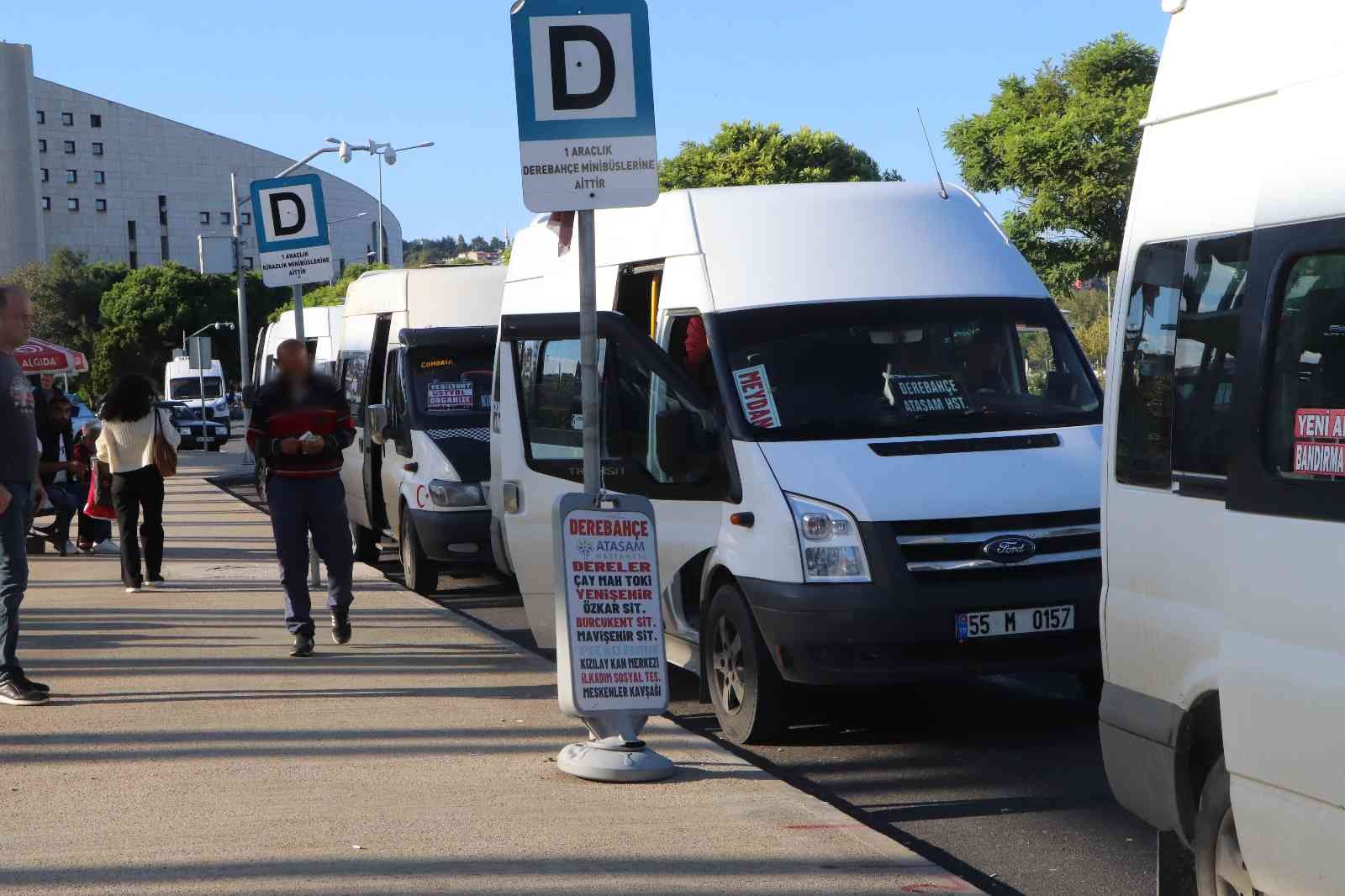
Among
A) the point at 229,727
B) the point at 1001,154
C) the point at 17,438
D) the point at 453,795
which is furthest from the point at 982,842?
the point at 1001,154

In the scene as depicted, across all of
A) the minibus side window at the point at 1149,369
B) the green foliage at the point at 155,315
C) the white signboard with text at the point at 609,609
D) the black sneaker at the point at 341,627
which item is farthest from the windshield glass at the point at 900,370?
the green foliage at the point at 155,315

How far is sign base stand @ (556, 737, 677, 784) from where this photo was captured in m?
6.62

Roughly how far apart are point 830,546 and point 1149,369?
2.57 metres

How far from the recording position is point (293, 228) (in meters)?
13.1

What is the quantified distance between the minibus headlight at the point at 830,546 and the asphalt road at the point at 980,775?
768 millimetres

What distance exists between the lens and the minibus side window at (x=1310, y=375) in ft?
12.8

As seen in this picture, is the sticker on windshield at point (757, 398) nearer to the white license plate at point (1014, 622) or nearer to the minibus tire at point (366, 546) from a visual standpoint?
the white license plate at point (1014, 622)

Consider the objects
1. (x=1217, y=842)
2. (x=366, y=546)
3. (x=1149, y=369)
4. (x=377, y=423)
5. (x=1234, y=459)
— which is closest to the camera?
(x=1234, y=459)

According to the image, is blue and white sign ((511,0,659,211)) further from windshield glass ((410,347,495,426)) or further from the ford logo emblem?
windshield glass ((410,347,495,426))

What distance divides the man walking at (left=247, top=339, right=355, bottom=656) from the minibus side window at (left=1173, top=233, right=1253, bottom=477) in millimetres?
5861

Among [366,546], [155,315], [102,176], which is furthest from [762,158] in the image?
[102,176]

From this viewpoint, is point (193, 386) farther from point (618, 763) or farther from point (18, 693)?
point (618, 763)

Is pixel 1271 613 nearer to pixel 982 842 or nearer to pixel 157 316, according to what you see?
pixel 982 842

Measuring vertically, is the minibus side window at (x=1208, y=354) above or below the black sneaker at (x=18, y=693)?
above
